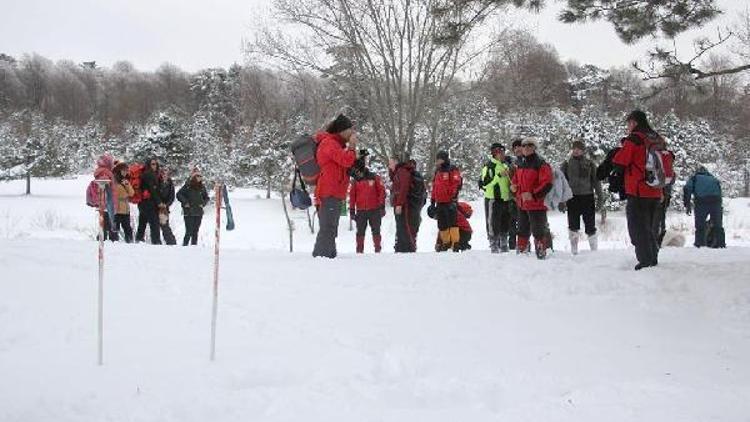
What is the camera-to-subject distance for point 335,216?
7695 mm

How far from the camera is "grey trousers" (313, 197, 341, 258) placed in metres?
7.68

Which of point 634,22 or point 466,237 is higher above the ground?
point 634,22

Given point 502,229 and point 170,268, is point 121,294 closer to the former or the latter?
point 170,268

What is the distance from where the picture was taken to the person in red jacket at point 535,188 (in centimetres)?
788

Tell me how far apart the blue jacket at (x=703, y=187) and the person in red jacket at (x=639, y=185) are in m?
5.72

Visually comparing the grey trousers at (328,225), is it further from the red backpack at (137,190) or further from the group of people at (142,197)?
the red backpack at (137,190)

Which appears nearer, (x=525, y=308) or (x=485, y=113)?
(x=525, y=308)

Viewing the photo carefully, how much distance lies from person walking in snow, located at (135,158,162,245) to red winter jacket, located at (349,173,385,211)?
13.1ft

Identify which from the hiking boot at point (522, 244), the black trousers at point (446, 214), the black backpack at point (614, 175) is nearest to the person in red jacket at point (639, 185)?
the black backpack at point (614, 175)

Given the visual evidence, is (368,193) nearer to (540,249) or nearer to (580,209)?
(540,249)

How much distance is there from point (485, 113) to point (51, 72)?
89710 mm

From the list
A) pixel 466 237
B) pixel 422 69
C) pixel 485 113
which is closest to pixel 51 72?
pixel 485 113

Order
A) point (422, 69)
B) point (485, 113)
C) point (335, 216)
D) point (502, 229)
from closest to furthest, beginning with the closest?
1. point (335, 216)
2. point (502, 229)
3. point (422, 69)
4. point (485, 113)

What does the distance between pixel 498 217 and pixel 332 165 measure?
123 inches
